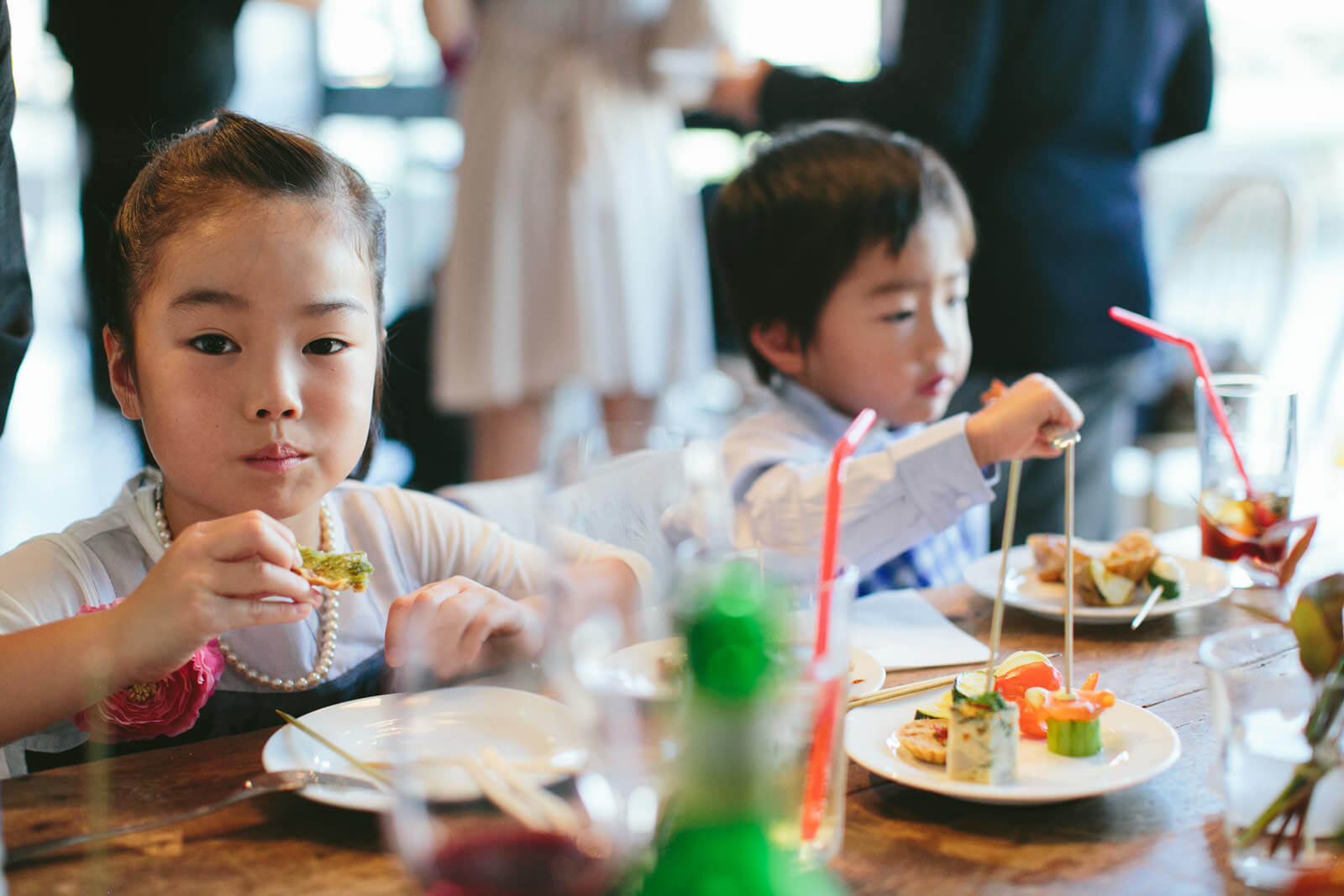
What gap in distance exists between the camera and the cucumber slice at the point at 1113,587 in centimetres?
115

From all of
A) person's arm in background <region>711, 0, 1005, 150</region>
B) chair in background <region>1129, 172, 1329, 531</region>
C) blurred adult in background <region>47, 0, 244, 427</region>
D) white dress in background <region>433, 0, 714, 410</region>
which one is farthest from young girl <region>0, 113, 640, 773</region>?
chair in background <region>1129, 172, 1329, 531</region>

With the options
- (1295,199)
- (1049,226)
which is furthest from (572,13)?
(1295,199)

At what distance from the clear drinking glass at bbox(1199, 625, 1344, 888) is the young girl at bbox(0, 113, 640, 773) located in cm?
46

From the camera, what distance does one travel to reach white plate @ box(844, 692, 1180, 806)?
0.72m

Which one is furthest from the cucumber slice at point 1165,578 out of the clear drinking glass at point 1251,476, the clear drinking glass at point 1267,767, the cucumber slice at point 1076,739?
the clear drinking glass at point 1267,767

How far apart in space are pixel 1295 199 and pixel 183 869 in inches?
102

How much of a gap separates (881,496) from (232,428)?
29.5 inches

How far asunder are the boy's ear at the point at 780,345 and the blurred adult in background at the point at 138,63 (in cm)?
124

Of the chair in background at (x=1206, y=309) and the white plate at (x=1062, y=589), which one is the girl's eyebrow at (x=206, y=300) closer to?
the white plate at (x=1062, y=589)

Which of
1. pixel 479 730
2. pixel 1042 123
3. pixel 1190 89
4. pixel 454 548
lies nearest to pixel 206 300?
pixel 454 548

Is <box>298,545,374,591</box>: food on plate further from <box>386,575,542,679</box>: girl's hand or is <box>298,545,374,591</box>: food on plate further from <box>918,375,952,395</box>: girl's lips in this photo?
<box>918,375,952,395</box>: girl's lips

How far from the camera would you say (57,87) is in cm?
517

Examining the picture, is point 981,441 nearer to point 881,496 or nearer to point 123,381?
point 881,496

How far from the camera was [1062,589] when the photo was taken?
1.22m
